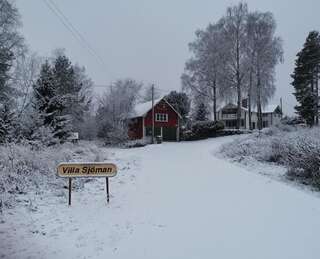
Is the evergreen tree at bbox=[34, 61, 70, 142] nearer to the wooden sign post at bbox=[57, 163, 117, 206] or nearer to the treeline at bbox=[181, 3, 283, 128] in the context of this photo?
the wooden sign post at bbox=[57, 163, 117, 206]

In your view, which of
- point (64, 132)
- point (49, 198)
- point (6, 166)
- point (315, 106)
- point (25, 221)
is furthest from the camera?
point (315, 106)

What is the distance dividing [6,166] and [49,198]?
91.8 inches

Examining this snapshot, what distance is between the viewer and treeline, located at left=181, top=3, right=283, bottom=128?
32.6m

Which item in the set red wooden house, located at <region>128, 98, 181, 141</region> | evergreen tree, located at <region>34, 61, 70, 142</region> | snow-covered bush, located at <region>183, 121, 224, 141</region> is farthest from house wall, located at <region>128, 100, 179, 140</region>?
evergreen tree, located at <region>34, 61, 70, 142</region>

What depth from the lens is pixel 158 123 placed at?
3719cm

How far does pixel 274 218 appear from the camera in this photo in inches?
211

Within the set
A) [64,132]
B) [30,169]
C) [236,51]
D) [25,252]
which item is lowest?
[25,252]

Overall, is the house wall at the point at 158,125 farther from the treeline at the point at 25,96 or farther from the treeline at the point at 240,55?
the treeline at the point at 25,96

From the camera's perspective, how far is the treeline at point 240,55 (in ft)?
107

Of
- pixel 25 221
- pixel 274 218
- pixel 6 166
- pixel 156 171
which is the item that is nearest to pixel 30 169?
pixel 6 166

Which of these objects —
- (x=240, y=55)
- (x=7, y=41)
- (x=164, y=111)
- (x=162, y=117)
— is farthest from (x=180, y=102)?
(x=7, y=41)

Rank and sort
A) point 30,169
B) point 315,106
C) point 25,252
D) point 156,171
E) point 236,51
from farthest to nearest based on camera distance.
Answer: point 236,51 → point 315,106 → point 156,171 → point 30,169 → point 25,252

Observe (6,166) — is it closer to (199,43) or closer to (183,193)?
(183,193)

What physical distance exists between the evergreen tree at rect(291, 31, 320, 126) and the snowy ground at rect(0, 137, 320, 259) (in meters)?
27.0
